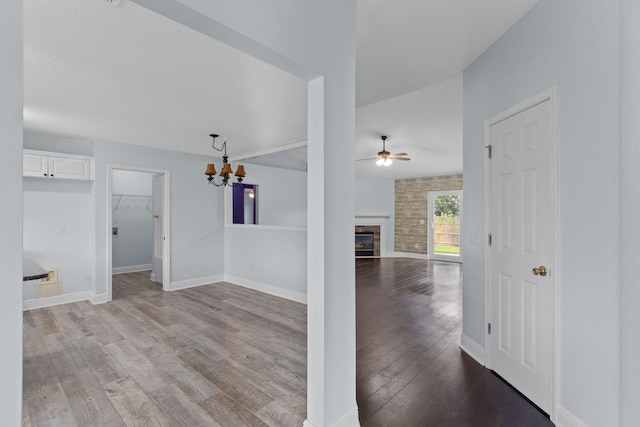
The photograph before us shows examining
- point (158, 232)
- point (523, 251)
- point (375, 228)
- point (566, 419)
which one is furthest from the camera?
point (375, 228)

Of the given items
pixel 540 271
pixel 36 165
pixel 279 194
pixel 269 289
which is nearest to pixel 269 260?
pixel 269 289

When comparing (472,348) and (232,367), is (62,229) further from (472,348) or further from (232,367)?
(472,348)

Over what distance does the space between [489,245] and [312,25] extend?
2205 millimetres

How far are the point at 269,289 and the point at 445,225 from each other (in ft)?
19.0

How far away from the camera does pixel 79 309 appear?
4.27 metres

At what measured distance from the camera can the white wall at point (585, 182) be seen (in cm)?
155

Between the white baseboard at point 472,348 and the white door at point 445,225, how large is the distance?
19.1 feet

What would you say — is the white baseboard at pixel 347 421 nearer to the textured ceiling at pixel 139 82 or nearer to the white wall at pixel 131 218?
the textured ceiling at pixel 139 82

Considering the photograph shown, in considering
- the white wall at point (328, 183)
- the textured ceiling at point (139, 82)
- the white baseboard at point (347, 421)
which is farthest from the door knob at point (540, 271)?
the textured ceiling at point (139, 82)

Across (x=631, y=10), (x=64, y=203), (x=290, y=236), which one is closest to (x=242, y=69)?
(x=631, y=10)

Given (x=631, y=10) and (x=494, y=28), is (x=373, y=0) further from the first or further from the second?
(x=631, y=10)

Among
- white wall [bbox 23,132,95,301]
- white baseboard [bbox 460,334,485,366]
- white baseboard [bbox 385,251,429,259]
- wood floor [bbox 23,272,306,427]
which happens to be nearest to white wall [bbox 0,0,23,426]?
wood floor [bbox 23,272,306,427]

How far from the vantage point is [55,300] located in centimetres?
446

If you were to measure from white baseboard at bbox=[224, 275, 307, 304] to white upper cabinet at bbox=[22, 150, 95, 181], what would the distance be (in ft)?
9.26
